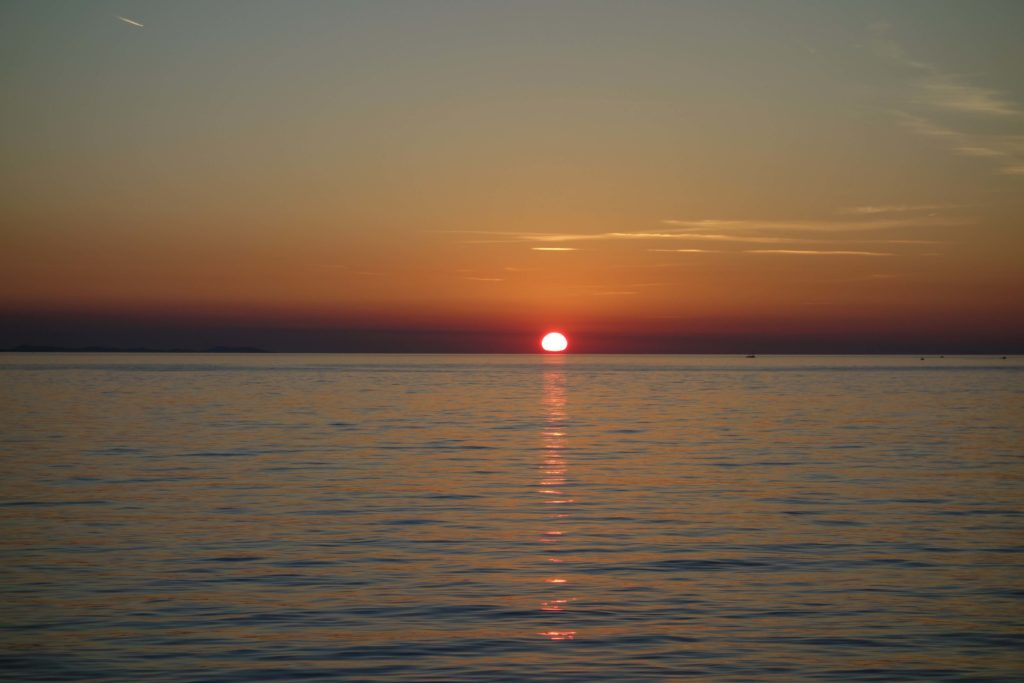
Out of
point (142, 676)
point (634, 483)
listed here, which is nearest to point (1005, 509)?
point (634, 483)

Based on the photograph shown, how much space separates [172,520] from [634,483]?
13902 millimetres

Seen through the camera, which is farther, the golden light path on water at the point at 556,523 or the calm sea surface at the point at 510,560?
the golden light path on water at the point at 556,523

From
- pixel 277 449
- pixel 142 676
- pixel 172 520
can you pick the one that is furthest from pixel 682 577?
pixel 277 449

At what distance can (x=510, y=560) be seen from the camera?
2153 centimetres

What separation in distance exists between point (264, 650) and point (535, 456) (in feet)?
91.6

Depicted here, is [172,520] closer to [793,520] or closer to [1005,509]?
[793,520]

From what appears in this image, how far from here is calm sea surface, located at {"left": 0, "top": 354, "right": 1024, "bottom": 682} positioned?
14.8 m

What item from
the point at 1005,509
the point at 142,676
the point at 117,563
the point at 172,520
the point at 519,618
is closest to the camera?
the point at 142,676

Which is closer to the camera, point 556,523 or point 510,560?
point 510,560

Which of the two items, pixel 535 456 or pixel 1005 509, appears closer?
pixel 1005 509

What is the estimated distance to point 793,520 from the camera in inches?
1040

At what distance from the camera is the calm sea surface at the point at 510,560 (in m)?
14.8

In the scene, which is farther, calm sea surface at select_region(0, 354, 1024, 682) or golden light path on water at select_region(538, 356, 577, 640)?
golden light path on water at select_region(538, 356, 577, 640)

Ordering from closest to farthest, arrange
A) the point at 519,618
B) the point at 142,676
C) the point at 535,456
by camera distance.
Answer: the point at 142,676 → the point at 519,618 → the point at 535,456
